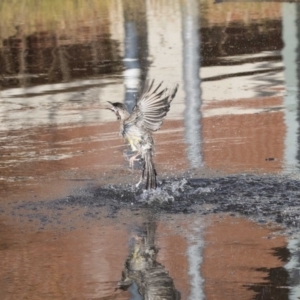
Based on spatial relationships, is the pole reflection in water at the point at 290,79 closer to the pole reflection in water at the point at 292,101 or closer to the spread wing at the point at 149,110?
the pole reflection in water at the point at 292,101

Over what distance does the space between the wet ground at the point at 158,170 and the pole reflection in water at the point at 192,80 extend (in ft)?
0.10

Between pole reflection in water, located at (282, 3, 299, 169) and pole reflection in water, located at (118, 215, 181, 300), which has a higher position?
pole reflection in water, located at (282, 3, 299, 169)

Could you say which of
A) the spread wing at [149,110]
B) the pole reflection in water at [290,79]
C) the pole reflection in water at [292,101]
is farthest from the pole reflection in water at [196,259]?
the pole reflection in water at [290,79]

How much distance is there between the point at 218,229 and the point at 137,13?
1698cm

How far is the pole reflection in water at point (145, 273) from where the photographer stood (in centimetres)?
658

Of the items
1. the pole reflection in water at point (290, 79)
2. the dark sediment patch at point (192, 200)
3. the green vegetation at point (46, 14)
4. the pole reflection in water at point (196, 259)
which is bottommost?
A: the dark sediment patch at point (192, 200)

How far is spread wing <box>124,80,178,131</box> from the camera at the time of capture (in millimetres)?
9109

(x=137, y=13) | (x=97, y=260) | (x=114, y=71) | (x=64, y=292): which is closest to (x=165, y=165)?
(x=97, y=260)

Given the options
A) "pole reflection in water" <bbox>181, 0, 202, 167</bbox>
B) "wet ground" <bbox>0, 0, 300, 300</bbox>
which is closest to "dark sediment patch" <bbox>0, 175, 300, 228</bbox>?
"wet ground" <bbox>0, 0, 300, 300</bbox>

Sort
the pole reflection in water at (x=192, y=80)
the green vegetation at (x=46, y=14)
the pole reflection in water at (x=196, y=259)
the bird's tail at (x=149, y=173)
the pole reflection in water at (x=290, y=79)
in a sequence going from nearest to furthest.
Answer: the pole reflection in water at (x=196, y=259) → the bird's tail at (x=149, y=173) → the pole reflection in water at (x=290, y=79) → the pole reflection in water at (x=192, y=80) → the green vegetation at (x=46, y=14)

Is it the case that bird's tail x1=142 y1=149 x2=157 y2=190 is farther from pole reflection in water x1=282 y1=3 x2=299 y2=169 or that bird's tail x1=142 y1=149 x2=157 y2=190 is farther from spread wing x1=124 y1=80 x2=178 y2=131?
pole reflection in water x1=282 y1=3 x2=299 y2=169

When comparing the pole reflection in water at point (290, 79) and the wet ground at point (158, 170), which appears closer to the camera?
the wet ground at point (158, 170)

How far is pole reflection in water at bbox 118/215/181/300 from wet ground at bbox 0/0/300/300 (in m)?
0.01

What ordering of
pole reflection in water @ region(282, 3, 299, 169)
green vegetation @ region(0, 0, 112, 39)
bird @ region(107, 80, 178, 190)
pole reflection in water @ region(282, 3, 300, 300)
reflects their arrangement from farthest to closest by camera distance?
green vegetation @ region(0, 0, 112, 39) < pole reflection in water @ region(282, 3, 299, 169) < bird @ region(107, 80, 178, 190) < pole reflection in water @ region(282, 3, 300, 300)
